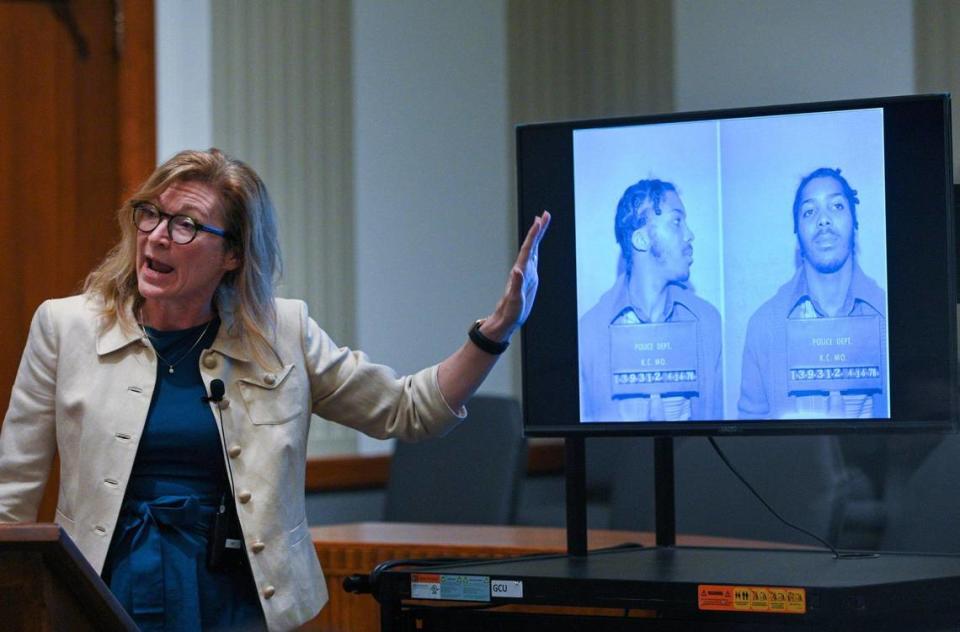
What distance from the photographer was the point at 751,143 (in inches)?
81.7

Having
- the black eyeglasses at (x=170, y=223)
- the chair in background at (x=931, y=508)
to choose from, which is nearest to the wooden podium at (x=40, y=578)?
the black eyeglasses at (x=170, y=223)

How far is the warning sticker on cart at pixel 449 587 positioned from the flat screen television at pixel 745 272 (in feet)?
→ 1.00

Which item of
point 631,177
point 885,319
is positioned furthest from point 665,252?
point 885,319

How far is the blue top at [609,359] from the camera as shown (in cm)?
207

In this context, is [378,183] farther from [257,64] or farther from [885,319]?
[885,319]

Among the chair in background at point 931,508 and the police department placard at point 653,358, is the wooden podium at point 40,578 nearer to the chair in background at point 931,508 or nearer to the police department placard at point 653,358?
the police department placard at point 653,358

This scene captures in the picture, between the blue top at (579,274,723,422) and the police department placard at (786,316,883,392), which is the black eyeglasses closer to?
the blue top at (579,274,723,422)

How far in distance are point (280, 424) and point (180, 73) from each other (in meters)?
2.73

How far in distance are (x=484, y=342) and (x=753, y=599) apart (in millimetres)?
655

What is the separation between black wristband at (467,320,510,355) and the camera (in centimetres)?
219

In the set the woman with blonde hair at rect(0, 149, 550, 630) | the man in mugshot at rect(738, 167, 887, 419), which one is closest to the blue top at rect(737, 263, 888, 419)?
the man in mugshot at rect(738, 167, 887, 419)

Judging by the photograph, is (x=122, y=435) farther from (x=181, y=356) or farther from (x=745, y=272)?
(x=745, y=272)

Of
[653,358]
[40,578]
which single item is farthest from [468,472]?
[40,578]

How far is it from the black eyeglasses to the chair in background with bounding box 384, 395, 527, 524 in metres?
2.28
